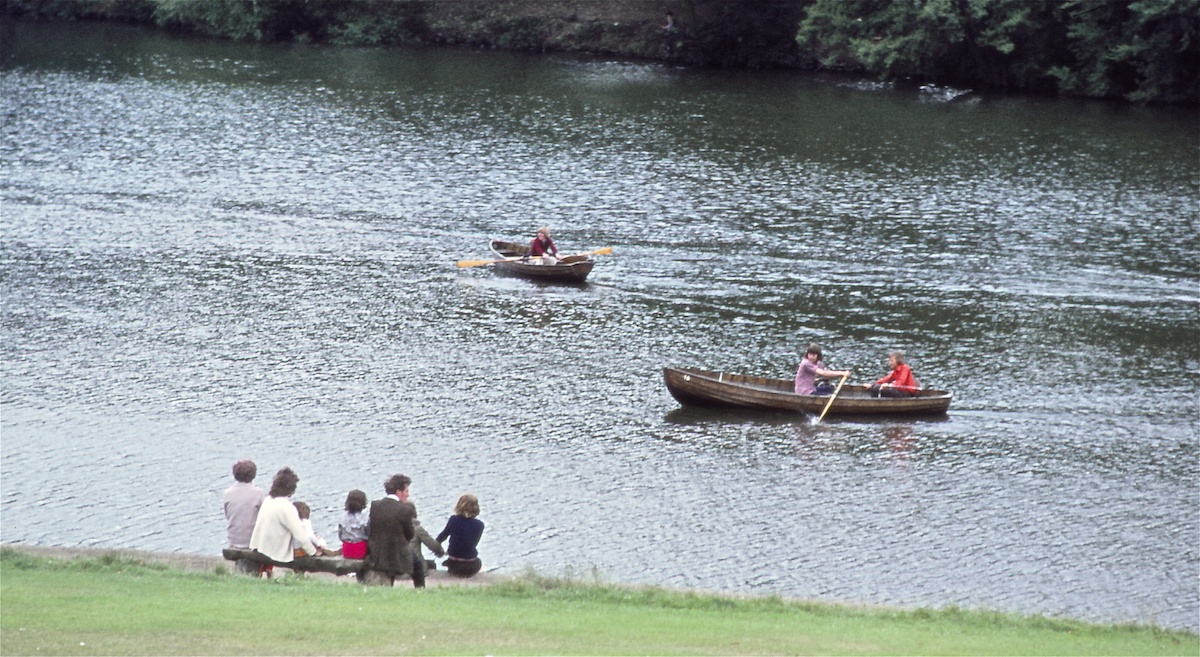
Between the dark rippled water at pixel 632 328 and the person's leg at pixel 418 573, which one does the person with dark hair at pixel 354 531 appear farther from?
the dark rippled water at pixel 632 328

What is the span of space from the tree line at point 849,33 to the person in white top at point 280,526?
1952 inches

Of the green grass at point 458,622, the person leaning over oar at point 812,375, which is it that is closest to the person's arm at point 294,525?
the green grass at point 458,622

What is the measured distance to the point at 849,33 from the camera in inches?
2499

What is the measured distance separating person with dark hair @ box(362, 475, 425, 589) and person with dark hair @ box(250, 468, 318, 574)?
2.15 ft

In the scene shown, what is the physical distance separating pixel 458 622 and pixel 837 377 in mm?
14727

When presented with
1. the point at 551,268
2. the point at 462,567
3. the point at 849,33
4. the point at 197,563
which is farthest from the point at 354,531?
the point at 849,33

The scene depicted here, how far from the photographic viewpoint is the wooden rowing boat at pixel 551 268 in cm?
3359

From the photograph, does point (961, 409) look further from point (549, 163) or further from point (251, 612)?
point (549, 163)

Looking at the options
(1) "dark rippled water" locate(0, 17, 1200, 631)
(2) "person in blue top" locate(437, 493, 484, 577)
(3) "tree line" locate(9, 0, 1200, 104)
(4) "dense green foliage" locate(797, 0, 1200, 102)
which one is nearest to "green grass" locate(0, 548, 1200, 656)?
(2) "person in blue top" locate(437, 493, 484, 577)

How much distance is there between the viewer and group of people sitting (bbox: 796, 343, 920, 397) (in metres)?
25.8

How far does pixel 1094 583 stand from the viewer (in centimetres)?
1911

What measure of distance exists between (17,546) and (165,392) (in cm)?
794

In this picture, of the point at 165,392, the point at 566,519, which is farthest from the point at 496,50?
the point at 566,519

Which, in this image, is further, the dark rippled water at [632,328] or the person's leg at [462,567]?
the dark rippled water at [632,328]
